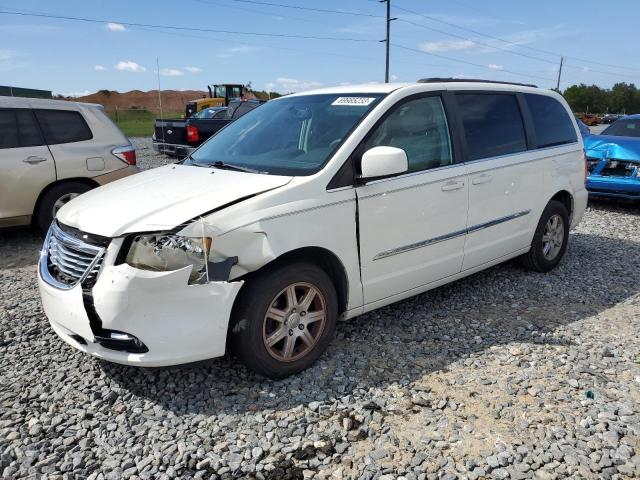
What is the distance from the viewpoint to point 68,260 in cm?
317

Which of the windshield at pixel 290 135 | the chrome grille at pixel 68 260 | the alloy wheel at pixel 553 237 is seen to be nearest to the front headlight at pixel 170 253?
the chrome grille at pixel 68 260

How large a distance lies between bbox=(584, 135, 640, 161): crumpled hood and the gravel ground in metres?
4.77

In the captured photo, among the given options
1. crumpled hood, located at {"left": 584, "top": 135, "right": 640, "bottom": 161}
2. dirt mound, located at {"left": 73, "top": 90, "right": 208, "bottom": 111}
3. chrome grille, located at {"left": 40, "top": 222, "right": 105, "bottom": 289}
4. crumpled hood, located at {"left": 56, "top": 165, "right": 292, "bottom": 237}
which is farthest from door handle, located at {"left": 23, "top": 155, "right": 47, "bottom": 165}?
dirt mound, located at {"left": 73, "top": 90, "right": 208, "bottom": 111}

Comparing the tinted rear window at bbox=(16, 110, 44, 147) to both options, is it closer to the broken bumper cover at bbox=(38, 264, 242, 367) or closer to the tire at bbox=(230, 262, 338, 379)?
the broken bumper cover at bbox=(38, 264, 242, 367)

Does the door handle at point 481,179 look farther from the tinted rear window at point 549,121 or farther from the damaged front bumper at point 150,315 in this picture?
the damaged front bumper at point 150,315

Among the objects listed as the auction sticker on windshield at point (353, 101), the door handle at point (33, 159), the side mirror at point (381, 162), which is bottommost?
the door handle at point (33, 159)

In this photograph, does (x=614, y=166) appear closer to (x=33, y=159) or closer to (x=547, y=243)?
(x=547, y=243)

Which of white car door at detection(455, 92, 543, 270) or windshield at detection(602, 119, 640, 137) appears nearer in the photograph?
white car door at detection(455, 92, 543, 270)

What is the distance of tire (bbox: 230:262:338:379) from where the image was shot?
3061 millimetres

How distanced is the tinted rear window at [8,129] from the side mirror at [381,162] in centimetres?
505

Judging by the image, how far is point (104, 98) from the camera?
2963 inches

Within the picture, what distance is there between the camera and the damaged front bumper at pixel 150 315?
9.24ft

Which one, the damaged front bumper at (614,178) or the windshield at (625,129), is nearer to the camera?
the damaged front bumper at (614,178)

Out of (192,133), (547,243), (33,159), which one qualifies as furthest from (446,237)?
(192,133)
